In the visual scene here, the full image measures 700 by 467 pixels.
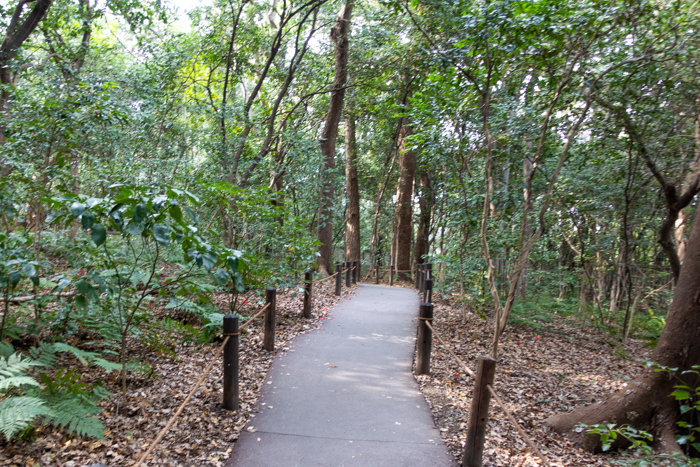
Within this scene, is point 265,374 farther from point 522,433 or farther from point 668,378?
point 668,378

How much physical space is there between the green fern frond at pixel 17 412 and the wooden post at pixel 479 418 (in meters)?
3.39

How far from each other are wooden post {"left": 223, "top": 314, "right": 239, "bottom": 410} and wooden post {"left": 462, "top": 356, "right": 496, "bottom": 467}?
7.96 ft

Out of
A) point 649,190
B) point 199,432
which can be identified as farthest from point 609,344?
point 199,432

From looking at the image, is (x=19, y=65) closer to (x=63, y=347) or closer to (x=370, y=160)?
(x=63, y=347)

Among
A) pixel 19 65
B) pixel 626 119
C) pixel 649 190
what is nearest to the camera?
pixel 626 119

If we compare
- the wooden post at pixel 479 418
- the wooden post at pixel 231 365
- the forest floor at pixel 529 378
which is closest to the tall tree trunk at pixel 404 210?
the forest floor at pixel 529 378

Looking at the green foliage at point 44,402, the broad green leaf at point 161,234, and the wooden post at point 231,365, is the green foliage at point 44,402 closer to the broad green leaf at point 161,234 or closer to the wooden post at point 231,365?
A: the wooden post at point 231,365

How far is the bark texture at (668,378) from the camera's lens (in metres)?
4.27

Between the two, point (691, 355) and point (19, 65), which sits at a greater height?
Result: point (19, 65)

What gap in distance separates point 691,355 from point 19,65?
11217mm

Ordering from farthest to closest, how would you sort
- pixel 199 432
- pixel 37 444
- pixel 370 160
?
pixel 370 160 → pixel 199 432 → pixel 37 444

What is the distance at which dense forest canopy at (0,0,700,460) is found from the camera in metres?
4.67

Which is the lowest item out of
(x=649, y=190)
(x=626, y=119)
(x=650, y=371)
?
(x=650, y=371)

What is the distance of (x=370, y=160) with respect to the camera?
23141 mm
